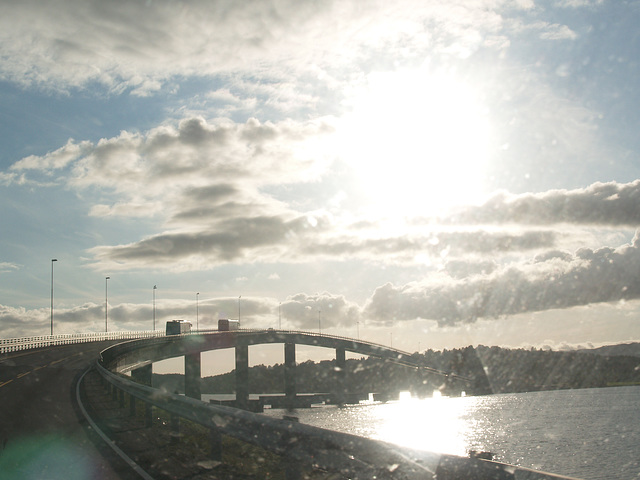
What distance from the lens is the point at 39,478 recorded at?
1070 cm

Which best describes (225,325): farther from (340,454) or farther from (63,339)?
(340,454)

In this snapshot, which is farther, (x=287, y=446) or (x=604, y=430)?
(x=604, y=430)

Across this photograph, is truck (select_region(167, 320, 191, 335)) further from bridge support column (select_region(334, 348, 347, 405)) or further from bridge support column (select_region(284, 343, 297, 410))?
bridge support column (select_region(334, 348, 347, 405))

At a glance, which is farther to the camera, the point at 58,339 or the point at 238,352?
the point at 238,352

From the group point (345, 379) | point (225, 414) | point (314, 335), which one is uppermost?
point (225, 414)

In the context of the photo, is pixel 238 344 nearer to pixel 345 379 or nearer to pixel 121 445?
pixel 345 379

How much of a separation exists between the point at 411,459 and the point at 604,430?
3401 inches

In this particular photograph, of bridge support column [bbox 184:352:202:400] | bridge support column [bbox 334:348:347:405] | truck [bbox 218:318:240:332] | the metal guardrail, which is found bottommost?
bridge support column [bbox 334:348:347:405]

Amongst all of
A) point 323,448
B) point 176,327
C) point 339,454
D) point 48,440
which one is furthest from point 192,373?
point 339,454

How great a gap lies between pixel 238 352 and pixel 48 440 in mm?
104480

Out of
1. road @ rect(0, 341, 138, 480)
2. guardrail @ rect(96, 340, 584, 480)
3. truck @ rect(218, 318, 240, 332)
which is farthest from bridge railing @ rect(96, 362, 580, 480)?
truck @ rect(218, 318, 240, 332)

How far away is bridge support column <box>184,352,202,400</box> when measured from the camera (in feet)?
325

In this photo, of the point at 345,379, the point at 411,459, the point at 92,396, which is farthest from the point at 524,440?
the point at 345,379

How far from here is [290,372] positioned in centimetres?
14175
